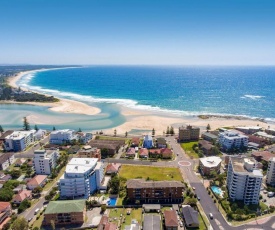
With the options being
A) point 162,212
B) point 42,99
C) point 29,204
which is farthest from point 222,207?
point 42,99

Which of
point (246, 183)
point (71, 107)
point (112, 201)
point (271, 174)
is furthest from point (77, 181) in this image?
point (71, 107)

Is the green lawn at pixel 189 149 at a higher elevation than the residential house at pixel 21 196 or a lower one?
lower

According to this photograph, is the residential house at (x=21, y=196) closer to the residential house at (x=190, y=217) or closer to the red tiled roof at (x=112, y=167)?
the red tiled roof at (x=112, y=167)

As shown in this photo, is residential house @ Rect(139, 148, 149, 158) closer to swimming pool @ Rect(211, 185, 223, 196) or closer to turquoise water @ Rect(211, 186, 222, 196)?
swimming pool @ Rect(211, 185, 223, 196)

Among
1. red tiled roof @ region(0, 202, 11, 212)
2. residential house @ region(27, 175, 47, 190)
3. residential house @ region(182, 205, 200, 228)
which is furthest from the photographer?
residential house @ region(27, 175, 47, 190)

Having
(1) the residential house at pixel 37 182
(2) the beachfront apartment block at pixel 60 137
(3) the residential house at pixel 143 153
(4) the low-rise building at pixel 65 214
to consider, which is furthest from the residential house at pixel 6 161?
(3) the residential house at pixel 143 153

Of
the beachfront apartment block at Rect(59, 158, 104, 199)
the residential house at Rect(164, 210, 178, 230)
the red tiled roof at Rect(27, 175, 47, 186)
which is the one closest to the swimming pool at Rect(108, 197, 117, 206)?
the beachfront apartment block at Rect(59, 158, 104, 199)
